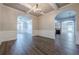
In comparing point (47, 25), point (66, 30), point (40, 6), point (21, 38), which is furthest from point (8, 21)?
point (66, 30)

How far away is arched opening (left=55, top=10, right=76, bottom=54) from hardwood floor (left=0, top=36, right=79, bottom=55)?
0.64ft

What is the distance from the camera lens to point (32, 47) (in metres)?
2.79

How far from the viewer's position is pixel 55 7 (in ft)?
8.82

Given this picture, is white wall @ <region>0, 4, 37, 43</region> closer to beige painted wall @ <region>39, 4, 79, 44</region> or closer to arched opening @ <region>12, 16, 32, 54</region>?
arched opening @ <region>12, 16, 32, 54</region>

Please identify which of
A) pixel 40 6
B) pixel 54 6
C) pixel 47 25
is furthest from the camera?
pixel 47 25

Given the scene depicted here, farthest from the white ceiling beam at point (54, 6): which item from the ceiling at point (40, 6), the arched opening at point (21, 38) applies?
the arched opening at point (21, 38)

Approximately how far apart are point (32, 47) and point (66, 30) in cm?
96

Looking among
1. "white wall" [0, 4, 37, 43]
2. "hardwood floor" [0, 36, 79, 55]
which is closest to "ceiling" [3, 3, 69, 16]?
"white wall" [0, 4, 37, 43]

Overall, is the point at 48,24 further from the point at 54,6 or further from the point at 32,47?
the point at 32,47

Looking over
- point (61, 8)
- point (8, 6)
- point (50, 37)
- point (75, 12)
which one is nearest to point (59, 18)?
point (61, 8)

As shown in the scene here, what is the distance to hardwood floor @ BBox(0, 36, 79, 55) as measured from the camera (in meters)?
2.58

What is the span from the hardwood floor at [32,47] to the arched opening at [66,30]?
19 cm

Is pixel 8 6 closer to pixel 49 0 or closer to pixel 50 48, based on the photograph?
pixel 49 0

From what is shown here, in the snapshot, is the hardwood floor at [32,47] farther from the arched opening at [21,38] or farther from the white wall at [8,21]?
the white wall at [8,21]
